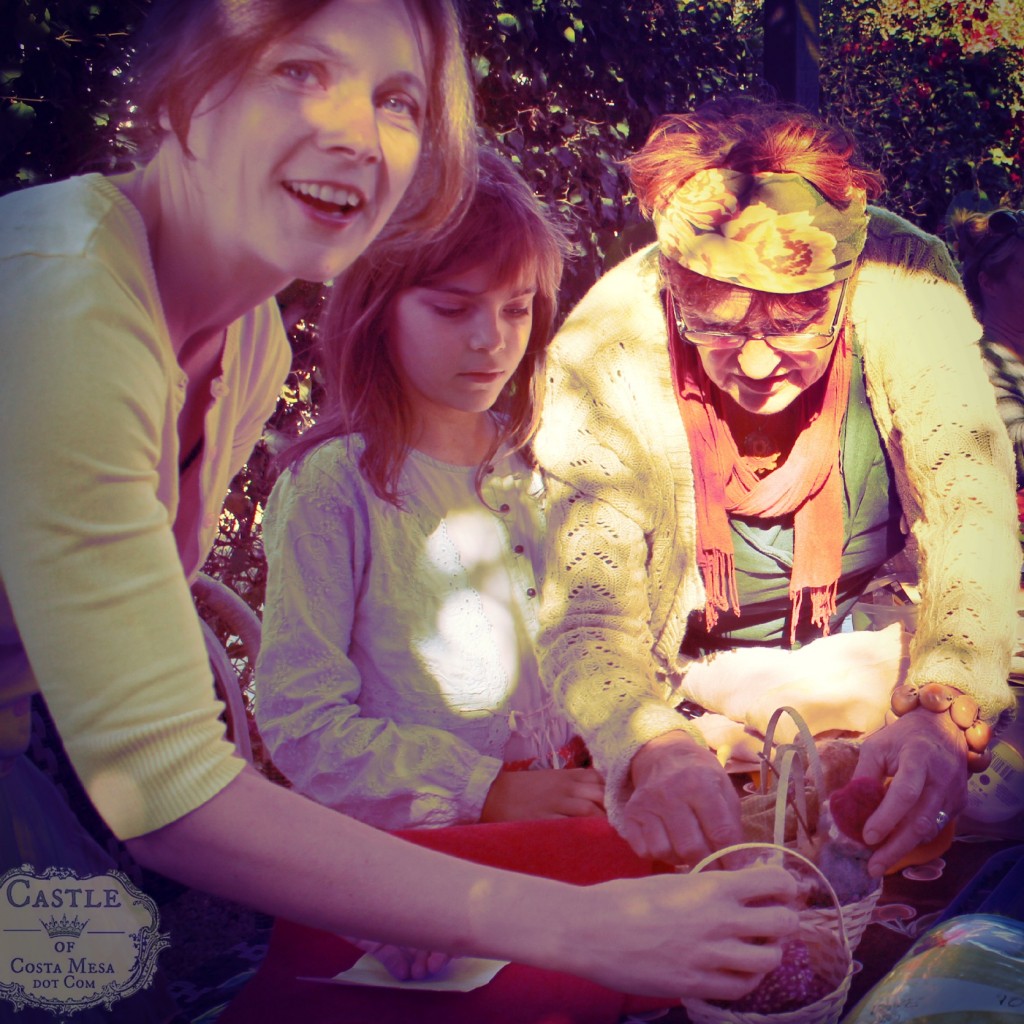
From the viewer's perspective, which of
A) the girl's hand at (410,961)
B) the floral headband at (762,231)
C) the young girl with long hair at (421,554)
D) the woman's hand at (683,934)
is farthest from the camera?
the floral headband at (762,231)

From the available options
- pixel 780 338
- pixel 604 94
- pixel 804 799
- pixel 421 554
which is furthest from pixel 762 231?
pixel 804 799

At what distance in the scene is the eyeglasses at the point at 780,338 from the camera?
1378 millimetres

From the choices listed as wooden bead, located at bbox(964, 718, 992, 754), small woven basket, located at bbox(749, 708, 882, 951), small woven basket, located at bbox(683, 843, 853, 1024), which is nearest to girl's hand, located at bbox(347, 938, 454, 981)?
small woven basket, located at bbox(683, 843, 853, 1024)

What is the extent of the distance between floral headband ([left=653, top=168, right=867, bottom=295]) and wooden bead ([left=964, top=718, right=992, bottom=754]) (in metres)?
0.62

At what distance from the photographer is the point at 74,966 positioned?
3.65 ft

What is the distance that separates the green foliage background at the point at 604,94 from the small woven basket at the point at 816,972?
0.66 m

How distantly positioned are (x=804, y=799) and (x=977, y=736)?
31 cm

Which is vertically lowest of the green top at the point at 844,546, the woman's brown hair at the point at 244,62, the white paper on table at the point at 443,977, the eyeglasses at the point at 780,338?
the white paper on table at the point at 443,977

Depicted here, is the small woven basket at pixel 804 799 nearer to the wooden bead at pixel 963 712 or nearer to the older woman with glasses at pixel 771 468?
the older woman with glasses at pixel 771 468

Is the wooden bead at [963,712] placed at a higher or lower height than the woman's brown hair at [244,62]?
lower

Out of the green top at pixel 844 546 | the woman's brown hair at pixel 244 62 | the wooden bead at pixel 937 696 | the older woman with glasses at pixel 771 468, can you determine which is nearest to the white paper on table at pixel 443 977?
the older woman with glasses at pixel 771 468

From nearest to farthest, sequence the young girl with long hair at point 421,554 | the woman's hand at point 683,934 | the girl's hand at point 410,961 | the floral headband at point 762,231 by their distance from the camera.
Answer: the woman's hand at point 683,934
the girl's hand at point 410,961
the young girl with long hair at point 421,554
the floral headband at point 762,231

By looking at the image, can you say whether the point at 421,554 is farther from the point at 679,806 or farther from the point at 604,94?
the point at 604,94

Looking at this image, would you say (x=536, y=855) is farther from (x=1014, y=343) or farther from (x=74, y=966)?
(x=1014, y=343)
